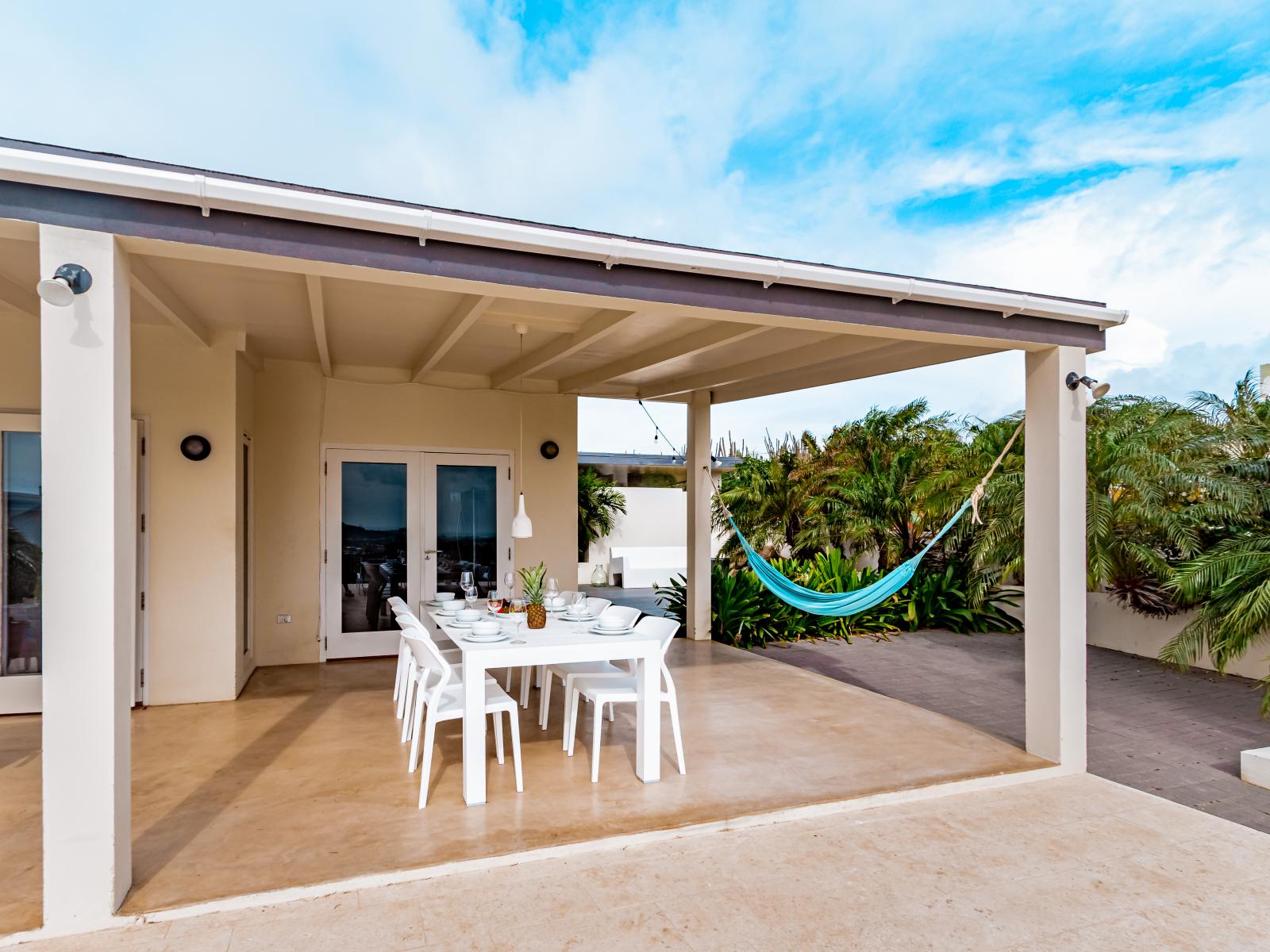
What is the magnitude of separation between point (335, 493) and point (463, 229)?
465cm

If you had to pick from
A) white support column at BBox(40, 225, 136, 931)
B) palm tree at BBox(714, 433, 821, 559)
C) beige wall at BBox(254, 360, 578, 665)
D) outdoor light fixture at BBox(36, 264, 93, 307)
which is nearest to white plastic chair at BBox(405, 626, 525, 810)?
white support column at BBox(40, 225, 136, 931)

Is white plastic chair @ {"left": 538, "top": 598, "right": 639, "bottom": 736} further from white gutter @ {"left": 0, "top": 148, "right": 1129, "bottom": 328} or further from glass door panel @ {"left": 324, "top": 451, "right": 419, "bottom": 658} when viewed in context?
glass door panel @ {"left": 324, "top": 451, "right": 419, "bottom": 658}

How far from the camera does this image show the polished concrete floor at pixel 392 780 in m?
3.16

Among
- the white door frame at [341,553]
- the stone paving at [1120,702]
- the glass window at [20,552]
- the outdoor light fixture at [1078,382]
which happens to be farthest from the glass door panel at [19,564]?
the outdoor light fixture at [1078,382]

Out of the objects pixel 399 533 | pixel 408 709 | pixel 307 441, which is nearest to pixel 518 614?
pixel 408 709

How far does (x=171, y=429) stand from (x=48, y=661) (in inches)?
129

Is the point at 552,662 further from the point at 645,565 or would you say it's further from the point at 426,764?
the point at 645,565

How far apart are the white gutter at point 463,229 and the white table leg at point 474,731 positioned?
1939 millimetres

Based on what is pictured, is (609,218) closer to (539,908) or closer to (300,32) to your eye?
(300,32)

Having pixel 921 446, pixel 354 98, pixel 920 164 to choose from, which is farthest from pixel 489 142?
pixel 921 446

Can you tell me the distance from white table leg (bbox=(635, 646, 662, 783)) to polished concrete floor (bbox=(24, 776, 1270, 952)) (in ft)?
2.01

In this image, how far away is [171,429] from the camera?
5586mm

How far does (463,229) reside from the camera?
3.17 meters

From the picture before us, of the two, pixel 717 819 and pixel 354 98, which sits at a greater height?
pixel 354 98
